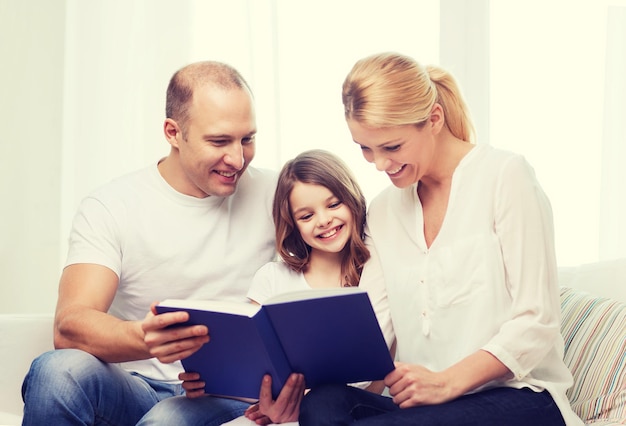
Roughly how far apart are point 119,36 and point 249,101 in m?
1.37

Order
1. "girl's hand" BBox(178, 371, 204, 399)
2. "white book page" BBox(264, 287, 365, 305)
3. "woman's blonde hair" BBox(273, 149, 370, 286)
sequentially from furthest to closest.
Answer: "woman's blonde hair" BBox(273, 149, 370, 286) < "girl's hand" BBox(178, 371, 204, 399) < "white book page" BBox(264, 287, 365, 305)

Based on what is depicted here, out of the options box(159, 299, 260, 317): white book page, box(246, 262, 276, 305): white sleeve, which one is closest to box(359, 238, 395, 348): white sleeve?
box(246, 262, 276, 305): white sleeve

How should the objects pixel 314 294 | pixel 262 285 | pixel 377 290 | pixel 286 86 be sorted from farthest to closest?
1. pixel 286 86
2. pixel 262 285
3. pixel 377 290
4. pixel 314 294

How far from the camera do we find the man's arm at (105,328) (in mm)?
1651

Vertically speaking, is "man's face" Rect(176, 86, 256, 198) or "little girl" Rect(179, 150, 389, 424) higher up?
"man's face" Rect(176, 86, 256, 198)

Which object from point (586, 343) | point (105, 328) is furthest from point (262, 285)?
point (586, 343)

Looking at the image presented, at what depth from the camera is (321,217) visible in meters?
2.07

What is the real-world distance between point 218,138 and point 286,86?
1.17 meters

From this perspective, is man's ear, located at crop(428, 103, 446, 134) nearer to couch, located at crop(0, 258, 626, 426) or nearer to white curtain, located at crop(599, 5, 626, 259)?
couch, located at crop(0, 258, 626, 426)

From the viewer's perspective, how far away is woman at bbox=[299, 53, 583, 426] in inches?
64.7

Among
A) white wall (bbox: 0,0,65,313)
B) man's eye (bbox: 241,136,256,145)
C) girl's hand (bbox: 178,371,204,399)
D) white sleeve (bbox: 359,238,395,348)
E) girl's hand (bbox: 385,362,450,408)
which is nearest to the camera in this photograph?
girl's hand (bbox: 385,362,450,408)

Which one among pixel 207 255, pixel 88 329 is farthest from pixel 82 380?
pixel 207 255

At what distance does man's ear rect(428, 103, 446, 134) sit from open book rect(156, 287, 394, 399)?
0.50m

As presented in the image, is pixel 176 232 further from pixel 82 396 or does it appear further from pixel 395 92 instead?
pixel 395 92
